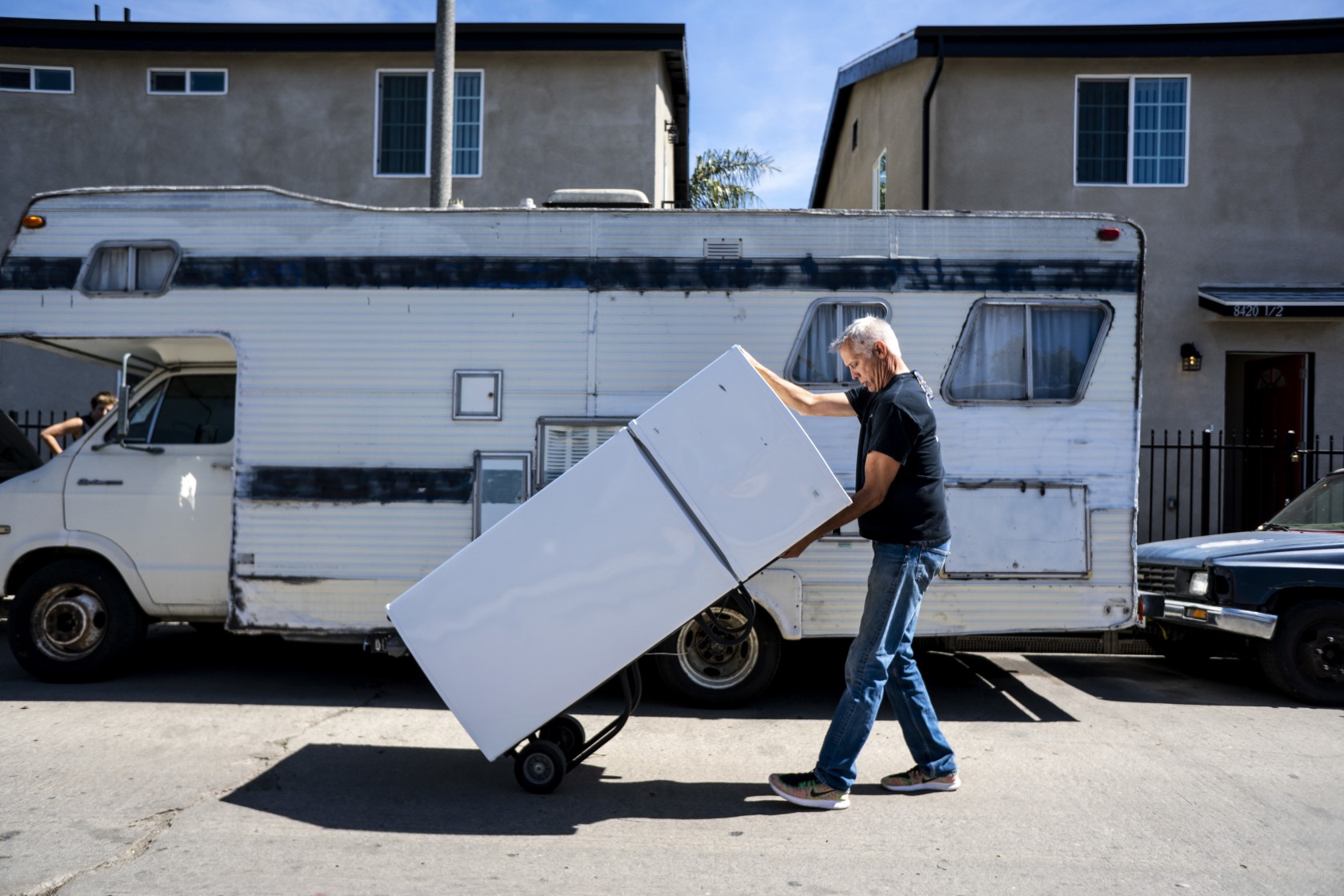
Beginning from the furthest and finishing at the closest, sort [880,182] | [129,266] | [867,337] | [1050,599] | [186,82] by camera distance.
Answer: [880,182], [186,82], [129,266], [1050,599], [867,337]

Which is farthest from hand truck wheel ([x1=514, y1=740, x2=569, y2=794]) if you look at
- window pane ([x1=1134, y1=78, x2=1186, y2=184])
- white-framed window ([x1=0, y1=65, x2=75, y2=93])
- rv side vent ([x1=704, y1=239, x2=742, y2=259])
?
white-framed window ([x1=0, y1=65, x2=75, y2=93])

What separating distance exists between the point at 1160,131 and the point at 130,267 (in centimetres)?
1167

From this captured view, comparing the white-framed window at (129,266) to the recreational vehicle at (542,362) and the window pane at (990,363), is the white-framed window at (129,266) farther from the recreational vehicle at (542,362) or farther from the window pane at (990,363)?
the window pane at (990,363)

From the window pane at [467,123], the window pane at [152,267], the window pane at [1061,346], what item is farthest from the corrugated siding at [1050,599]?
the window pane at [467,123]

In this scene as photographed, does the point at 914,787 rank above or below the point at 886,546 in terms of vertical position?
below

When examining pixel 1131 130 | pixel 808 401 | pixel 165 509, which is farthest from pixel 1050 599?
pixel 1131 130

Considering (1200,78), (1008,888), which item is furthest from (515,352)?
(1200,78)

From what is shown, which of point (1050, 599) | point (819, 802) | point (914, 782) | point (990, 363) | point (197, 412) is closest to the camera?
point (819, 802)

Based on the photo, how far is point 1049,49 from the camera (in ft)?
41.4

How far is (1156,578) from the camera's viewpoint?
7.49m

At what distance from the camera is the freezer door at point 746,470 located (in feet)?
14.1

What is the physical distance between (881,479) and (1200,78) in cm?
1104

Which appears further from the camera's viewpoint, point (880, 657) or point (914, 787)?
point (914, 787)

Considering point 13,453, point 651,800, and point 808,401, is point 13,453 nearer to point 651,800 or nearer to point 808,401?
point 651,800
